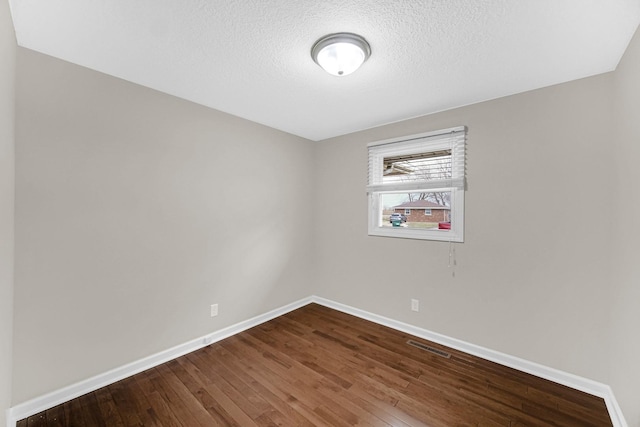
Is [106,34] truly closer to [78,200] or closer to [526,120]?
[78,200]

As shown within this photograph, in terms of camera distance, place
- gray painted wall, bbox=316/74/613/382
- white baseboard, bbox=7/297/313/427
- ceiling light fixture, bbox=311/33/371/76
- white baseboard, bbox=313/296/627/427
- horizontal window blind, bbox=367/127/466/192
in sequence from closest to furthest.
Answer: ceiling light fixture, bbox=311/33/371/76
white baseboard, bbox=7/297/313/427
white baseboard, bbox=313/296/627/427
gray painted wall, bbox=316/74/613/382
horizontal window blind, bbox=367/127/466/192

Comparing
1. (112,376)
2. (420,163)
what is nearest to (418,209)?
(420,163)

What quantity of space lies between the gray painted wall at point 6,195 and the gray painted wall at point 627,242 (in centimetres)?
339

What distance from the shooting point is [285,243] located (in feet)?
→ 11.5

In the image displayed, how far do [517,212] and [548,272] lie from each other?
53 cm

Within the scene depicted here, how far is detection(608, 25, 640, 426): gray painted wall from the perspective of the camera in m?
1.47

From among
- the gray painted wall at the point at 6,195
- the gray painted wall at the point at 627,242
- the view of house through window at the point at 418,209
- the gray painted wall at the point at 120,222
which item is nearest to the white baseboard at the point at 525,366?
the gray painted wall at the point at 627,242

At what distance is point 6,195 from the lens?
1.44 m

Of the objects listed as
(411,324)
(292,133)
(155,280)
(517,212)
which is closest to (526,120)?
(517,212)

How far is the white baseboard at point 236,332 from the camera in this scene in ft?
5.64

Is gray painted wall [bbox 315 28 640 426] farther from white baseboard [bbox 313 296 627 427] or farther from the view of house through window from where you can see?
the view of house through window

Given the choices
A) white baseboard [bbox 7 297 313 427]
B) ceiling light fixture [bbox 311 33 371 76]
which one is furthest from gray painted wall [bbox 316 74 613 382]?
white baseboard [bbox 7 297 313 427]

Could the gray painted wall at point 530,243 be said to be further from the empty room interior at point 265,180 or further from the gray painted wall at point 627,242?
the gray painted wall at point 627,242

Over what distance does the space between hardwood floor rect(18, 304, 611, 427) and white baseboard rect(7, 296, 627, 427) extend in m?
0.05
